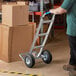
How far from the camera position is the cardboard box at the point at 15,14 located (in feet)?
13.6

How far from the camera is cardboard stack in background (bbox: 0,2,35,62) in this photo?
4184mm

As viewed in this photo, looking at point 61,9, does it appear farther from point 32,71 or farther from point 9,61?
point 9,61

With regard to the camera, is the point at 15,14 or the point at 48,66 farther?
the point at 15,14

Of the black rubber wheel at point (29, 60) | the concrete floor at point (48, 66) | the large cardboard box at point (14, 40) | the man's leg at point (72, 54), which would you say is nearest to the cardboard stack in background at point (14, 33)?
the large cardboard box at point (14, 40)

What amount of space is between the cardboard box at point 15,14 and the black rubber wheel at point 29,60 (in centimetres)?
70

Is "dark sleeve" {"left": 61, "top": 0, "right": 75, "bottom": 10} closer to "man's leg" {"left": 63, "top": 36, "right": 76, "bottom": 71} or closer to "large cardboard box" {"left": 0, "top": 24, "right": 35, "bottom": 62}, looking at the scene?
"man's leg" {"left": 63, "top": 36, "right": 76, "bottom": 71}

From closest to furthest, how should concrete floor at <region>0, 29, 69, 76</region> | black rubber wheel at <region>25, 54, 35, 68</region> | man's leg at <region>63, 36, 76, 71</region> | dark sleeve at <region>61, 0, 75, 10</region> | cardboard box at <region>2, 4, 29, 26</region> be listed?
dark sleeve at <region>61, 0, 75, 10</region>
man's leg at <region>63, 36, 76, 71</region>
concrete floor at <region>0, 29, 69, 76</region>
black rubber wheel at <region>25, 54, 35, 68</region>
cardboard box at <region>2, 4, 29, 26</region>

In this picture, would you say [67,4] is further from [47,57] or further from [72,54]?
[47,57]

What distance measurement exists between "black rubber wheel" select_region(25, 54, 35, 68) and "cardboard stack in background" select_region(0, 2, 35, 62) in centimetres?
41

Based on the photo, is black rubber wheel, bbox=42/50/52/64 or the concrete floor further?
black rubber wheel, bbox=42/50/52/64

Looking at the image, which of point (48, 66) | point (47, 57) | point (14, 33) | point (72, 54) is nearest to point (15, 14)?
point (14, 33)

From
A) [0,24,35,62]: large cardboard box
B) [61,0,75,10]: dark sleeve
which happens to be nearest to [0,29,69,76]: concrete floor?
[0,24,35,62]: large cardboard box

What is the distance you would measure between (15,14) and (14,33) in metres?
0.37

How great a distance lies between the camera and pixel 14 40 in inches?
168
